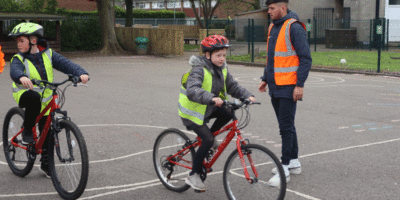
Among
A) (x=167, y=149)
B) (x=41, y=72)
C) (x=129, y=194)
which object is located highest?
(x=41, y=72)

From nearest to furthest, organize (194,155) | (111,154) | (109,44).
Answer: (194,155), (111,154), (109,44)

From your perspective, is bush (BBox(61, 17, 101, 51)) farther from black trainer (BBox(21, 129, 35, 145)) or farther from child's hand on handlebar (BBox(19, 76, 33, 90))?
child's hand on handlebar (BBox(19, 76, 33, 90))

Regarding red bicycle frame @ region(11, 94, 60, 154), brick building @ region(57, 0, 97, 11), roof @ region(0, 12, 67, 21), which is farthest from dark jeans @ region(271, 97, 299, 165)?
brick building @ region(57, 0, 97, 11)

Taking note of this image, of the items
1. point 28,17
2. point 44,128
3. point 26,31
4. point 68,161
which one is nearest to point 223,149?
point 68,161

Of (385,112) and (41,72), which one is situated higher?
(41,72)

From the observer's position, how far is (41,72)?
5480mm

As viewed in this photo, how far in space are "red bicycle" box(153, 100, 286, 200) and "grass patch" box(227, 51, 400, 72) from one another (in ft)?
48.6

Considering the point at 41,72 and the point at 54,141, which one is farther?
the point at 41,72

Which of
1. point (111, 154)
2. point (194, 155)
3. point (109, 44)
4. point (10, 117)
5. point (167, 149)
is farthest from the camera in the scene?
point (109, 44)

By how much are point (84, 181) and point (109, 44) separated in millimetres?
26058

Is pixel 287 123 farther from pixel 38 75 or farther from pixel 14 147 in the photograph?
pixel 14 147

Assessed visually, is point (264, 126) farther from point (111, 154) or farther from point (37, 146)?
point (37, 146)

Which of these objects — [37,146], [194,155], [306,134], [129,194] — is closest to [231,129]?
[194,155]

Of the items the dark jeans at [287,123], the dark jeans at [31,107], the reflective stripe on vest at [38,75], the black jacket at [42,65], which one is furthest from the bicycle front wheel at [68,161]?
the dark jeans at [287,123]
